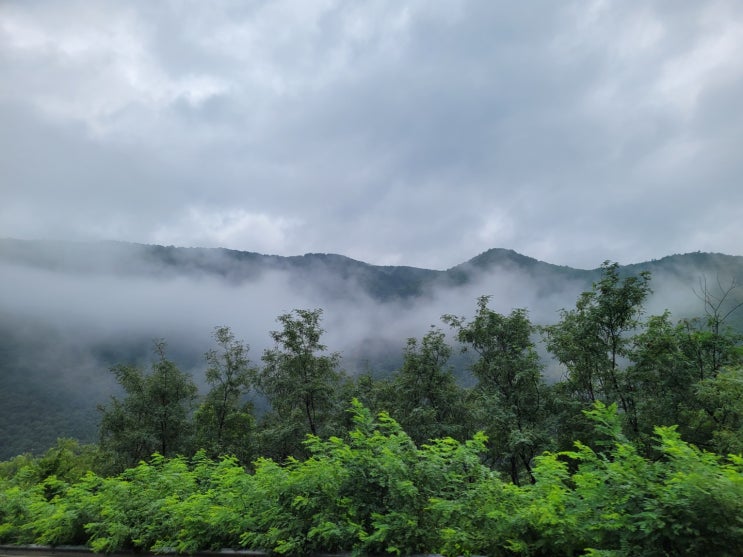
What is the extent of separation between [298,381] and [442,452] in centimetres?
2478

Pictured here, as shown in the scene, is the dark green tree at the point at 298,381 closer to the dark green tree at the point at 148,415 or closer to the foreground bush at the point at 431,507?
the dark green tree at the point at 148,415

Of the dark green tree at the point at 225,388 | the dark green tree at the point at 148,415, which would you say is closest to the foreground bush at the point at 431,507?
the dark green tree at the point at 148,415

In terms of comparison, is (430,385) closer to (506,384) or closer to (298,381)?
(506,384)

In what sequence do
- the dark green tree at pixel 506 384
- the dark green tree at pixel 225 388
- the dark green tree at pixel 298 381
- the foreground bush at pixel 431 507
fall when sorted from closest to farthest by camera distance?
the foreground bush at pixel 431 507 → the dark green tree at pixel 506 384 → the dark green tree at pixel 298 381 → the dark green tree at pixel 225 388

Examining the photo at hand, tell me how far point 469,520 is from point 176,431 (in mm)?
33479

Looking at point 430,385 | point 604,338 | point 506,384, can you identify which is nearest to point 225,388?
point 430,385

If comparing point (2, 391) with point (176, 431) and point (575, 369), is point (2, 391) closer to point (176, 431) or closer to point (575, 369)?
point (176, 431)

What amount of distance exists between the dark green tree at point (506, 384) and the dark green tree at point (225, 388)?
19401 millimetres

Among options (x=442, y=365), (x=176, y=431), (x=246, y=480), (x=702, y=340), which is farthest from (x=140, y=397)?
(x=702, y=340)

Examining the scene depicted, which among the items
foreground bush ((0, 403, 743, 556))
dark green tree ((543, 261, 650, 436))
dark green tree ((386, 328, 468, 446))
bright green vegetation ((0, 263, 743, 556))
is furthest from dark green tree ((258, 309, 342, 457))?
foreground bush ((0, 403, 743, 556))

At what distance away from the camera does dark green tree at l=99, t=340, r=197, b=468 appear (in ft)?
102

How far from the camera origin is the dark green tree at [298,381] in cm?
2958

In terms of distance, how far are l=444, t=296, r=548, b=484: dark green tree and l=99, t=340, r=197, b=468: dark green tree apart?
22.9m

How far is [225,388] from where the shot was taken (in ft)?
119
